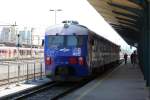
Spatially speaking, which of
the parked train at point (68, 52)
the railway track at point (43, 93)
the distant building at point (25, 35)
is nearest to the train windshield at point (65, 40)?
the parked train at point (68, 52)

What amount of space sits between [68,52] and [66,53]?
12cm

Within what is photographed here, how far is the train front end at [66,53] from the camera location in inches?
792

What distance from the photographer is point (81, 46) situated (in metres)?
20.4

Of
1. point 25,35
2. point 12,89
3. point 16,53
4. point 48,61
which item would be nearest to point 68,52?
point 48,61

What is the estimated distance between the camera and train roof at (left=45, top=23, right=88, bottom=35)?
20750 mm

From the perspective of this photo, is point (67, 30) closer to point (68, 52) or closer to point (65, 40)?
point (65, 40)

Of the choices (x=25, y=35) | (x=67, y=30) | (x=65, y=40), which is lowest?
(x=65, y=40)

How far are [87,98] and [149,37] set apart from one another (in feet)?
16.3

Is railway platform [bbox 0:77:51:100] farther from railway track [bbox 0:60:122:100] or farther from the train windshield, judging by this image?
the train windshield

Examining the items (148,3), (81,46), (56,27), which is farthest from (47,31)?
(148,3)

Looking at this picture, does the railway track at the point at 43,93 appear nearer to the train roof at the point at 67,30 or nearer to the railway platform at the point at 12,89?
the railway platform at the point at 12,89

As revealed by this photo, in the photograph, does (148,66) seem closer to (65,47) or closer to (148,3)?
(148,3)

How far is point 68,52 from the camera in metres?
20.3

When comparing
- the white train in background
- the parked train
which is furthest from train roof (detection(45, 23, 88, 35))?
the white train in background
